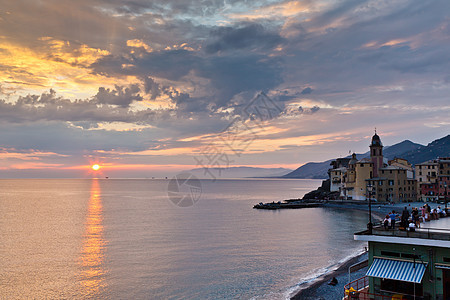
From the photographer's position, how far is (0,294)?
112 ft

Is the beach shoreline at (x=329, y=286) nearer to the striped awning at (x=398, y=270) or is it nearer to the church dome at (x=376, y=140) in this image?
the striped awning at (x=398, y=270)

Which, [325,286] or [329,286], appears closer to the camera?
[329,286]

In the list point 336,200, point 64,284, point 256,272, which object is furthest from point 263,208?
point 64,284

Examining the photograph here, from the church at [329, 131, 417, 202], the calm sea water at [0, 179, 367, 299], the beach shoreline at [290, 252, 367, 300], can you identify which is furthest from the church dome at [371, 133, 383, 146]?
the beach shoreline at [290, 252, 367, 300]

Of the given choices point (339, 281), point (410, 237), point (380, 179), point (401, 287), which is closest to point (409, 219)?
point (410, 237)

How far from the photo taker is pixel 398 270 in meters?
20.4

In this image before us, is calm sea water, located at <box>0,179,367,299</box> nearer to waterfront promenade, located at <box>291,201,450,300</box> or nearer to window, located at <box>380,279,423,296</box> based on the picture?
waterfront promenade, located at <box>291,201,450,300</box>

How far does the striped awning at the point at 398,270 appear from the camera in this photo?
19.9 m

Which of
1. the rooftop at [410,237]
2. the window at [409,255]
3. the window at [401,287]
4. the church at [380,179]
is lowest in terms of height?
the window at [401,287]

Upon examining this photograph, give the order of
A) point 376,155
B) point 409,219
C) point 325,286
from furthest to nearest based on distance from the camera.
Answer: point 376,155 → point 325,286 → point 409,219

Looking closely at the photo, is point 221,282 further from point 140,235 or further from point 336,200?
point 336,200

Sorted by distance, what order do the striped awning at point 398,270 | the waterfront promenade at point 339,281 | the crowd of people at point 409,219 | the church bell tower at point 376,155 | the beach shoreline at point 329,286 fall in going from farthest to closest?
the church bell tower at point 376,155 < the beach shoreline at point 329,286 < the waterfront promenade at point 339,281 < the crowd of people at point 409,219 < the striped awning at point 398,270

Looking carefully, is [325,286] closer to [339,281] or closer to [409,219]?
[339,281]

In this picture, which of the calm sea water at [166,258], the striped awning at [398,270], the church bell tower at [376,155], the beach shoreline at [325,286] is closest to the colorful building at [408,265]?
the striped awning at [398,270]
